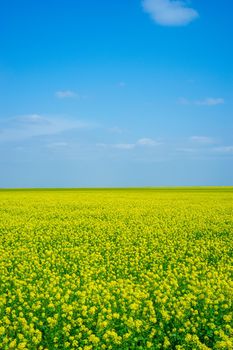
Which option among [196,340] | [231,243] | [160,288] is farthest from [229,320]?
[231,243]

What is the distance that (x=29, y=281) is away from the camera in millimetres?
11484

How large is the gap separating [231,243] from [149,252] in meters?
4.27

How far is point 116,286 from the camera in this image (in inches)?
416

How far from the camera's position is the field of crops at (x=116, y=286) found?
7531 millimetres

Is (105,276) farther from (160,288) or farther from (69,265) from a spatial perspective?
(160,288)

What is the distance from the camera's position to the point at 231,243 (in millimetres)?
17375

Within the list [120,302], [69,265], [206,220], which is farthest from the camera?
[206,220]

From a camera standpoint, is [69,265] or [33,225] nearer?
[69,265]

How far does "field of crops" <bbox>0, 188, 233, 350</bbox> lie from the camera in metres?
7.53

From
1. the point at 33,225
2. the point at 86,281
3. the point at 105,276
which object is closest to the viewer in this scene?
the point at 86,281

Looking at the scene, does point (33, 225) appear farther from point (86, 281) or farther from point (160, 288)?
point (160, 288)

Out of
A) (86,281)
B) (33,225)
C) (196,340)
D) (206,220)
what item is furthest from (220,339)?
(206,220)

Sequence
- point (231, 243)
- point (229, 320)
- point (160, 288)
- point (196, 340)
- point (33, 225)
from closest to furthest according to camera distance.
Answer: point (196, 340) → point (229, 320) → point (160, 288) → point (231, 243) → point (33, 225)

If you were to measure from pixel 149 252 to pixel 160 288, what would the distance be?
5.70 m
